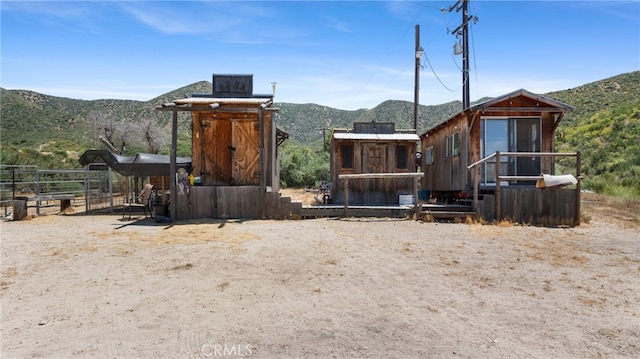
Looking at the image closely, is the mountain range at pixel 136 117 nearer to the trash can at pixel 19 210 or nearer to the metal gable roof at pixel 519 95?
the metal gable roof at pixel 519 95

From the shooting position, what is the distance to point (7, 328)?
156 inches

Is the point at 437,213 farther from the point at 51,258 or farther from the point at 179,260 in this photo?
the point at 51,258

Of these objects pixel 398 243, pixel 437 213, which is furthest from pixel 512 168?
pixel 398 243

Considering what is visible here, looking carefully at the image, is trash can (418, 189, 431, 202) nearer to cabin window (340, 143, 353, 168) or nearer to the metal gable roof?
cabin window (340, 143, 353, 168)

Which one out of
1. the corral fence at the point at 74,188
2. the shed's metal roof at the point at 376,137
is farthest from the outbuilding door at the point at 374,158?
the corral fence at the point at 74,188

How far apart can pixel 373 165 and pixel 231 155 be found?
5554 millimetres

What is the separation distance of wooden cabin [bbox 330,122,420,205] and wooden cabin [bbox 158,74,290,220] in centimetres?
269

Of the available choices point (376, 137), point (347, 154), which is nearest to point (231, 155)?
point (347, 154)

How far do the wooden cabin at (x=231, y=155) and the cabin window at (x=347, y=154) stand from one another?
2.80 m

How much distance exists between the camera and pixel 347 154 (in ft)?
51.7

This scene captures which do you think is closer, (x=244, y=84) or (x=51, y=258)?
(x=51, y=258)

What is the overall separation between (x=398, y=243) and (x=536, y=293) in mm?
3463

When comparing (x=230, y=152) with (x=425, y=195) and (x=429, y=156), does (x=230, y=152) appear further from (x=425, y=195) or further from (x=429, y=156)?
(x=429, y=156)

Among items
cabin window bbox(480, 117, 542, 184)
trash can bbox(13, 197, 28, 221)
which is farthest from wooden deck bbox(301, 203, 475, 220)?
trash can bbox(13, 197, 28, 221)
